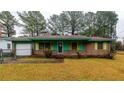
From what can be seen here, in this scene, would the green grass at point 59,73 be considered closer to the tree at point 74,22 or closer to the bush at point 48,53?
the bush at point 48,53

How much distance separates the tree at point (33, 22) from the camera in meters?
32.3

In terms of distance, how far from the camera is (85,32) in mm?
36094

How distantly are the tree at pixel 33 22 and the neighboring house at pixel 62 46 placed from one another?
39.4ft

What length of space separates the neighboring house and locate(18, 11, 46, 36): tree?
1201 centimetres

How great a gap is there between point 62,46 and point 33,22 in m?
14.2

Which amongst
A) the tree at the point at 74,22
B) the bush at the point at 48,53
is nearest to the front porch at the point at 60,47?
the bush at the point at 48,53

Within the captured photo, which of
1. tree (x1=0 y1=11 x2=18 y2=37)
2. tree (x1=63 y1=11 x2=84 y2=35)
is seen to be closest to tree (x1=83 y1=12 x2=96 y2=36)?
tree (x1=63 y1=11 x2=84 y2=35)

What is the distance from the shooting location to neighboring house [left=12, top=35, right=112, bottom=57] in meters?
Result: 20.5

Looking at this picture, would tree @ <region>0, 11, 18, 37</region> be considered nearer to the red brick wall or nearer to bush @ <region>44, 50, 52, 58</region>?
bush @ <region>44, 50, 52, 58</region>

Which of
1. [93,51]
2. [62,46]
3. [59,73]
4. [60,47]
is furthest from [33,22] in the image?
[59,73]

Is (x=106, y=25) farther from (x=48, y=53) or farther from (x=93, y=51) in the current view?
(x=48, y=53)

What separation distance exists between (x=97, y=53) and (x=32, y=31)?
17369 millimetres
